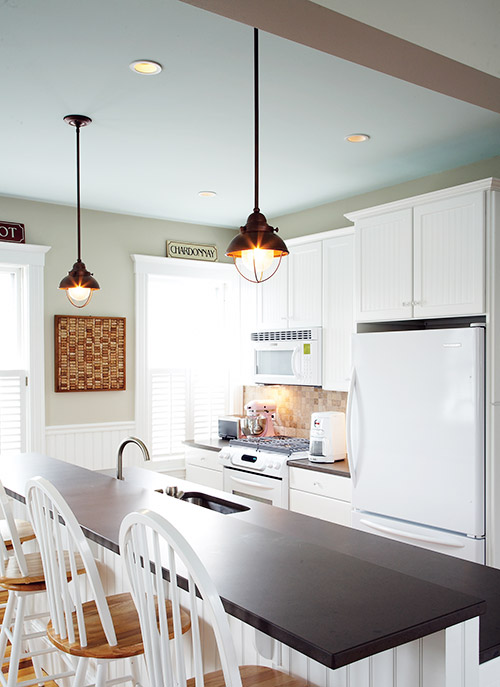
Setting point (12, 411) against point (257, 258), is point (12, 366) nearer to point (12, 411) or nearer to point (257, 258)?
point (12, 411)

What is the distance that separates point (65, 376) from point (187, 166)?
6.03 feet

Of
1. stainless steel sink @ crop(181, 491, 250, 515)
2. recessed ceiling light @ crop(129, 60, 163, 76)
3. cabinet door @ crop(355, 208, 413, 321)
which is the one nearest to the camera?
recessed ceiling light @ crop(129, 60, 163, 76)

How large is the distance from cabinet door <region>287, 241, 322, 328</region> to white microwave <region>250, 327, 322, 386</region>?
10 centimetres

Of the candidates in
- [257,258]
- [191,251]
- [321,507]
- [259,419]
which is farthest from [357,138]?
[259,419]

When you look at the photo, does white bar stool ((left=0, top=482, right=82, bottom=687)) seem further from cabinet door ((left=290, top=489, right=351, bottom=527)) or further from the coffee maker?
the coffee maker

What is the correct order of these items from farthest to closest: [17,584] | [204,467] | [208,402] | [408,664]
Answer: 1. [208,402]
2. [204,467]
3. [17,584]
4. [408,664]

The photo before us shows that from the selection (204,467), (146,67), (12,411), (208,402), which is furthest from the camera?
(208,402)

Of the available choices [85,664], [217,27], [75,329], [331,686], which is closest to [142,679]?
[85,664]

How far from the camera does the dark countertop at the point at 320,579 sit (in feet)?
4.11

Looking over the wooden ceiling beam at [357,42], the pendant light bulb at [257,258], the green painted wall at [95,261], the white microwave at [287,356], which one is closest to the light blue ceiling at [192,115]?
the green painted wall at [95,261]

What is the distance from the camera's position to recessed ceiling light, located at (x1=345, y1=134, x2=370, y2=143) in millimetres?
3316

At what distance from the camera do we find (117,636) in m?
1.82

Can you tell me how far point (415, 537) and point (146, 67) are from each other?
8.54 ft

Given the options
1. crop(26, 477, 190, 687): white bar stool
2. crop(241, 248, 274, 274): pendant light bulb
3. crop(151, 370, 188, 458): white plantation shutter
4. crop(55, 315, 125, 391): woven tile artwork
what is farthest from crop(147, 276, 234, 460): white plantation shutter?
crop(26, 477, 190, 687): white bar stool
